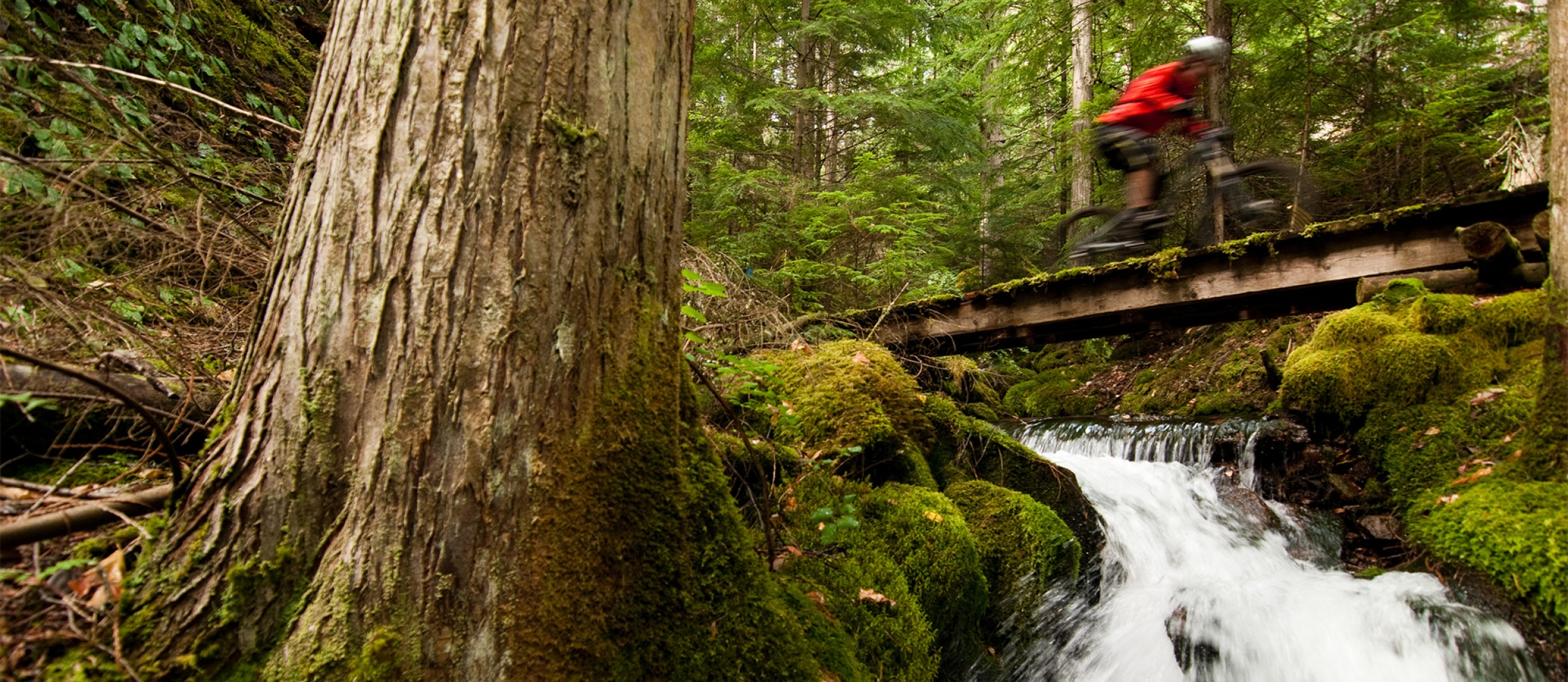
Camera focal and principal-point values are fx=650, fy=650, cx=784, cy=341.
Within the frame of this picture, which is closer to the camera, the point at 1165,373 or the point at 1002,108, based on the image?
the point at 1165,373

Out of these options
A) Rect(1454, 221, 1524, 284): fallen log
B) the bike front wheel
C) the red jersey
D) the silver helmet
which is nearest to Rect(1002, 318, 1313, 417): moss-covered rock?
the bike front wheel

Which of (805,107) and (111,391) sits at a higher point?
(805,107)

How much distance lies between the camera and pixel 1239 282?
21.1 ft

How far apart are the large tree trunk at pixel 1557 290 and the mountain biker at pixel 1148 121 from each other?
235cm

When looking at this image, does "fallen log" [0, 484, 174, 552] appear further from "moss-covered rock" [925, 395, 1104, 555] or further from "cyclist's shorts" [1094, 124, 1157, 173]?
"cyclist's shorts" [1094, 124, 1157, 173]

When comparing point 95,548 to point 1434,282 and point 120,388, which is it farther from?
point 1434,282

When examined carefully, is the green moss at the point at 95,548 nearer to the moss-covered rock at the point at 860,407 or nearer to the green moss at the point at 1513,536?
the moss-covered rock at the point at 860,407

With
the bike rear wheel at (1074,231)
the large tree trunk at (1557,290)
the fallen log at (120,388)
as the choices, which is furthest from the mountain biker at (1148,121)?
the fallen log at (120,388)

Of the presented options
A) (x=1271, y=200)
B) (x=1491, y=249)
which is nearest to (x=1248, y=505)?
(x=1491, y=249)

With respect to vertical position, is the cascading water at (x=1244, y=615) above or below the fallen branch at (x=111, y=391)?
below

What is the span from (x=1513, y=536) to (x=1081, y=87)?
11244 mm

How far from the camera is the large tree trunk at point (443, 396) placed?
56.7 inches

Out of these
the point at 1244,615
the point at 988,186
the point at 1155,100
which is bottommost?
the point at 1244,615

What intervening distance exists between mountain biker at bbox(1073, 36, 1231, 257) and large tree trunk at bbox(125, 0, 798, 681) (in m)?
5.72
